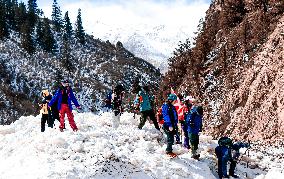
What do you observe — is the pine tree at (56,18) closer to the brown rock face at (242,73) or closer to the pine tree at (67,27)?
the pine tree at (67,27)

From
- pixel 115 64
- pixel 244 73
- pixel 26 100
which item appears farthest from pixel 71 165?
pixel 115 64

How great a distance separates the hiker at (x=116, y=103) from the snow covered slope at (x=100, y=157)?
3.87 ft

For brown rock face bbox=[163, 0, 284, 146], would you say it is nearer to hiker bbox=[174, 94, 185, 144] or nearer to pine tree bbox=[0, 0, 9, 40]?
hiker bbox=[174, 94, 185, 144]

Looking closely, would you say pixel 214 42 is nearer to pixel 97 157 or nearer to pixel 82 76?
pixel 97 157

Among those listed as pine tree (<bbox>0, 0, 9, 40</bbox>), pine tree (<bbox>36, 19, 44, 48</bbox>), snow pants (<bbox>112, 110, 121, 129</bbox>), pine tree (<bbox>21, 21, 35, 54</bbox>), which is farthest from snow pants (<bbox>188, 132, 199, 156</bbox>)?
pine tree (<bbox>36, 19, 44, 48</bbox>)

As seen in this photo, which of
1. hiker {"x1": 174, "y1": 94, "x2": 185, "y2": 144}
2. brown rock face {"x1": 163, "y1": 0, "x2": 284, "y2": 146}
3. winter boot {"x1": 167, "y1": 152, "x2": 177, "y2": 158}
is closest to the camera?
winter boot {"x1": 167, "y1": 152, "x2": 177, "y2": 158}

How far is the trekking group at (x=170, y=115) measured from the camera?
13047 mm

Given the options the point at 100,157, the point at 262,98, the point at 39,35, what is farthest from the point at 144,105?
the point at 39,35

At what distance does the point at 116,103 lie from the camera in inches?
647

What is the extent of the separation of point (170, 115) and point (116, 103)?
3581 millimetres

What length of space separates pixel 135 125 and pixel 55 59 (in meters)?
104

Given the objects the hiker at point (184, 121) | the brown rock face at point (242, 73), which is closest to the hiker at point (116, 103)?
the hiker at point (184, 121)

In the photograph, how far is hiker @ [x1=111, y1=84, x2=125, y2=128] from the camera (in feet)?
53.3

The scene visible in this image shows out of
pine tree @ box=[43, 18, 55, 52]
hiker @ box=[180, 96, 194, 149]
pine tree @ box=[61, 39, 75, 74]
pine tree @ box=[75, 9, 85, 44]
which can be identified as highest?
pine tree @ box=[75, 9, 85, 44]
